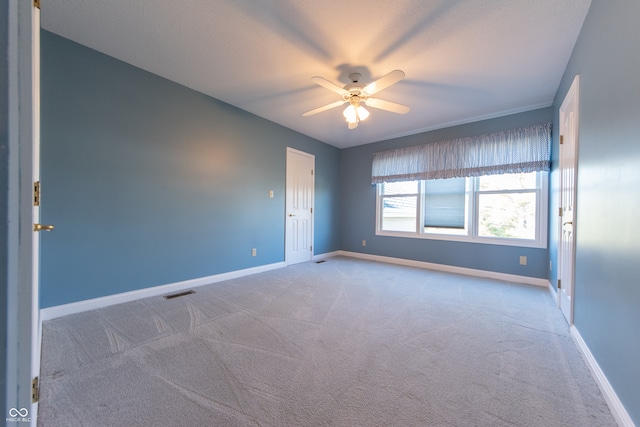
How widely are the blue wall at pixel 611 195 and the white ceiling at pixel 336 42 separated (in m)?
0.50

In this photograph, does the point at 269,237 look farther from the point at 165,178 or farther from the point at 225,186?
the point at 165,178

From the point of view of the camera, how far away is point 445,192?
14.4 feet

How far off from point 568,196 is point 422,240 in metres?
2.36

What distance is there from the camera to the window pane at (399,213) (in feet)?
15.7

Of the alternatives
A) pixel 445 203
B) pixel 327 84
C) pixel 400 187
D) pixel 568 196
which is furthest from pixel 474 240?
pixel 327 84

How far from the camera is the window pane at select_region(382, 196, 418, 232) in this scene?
15.7ft

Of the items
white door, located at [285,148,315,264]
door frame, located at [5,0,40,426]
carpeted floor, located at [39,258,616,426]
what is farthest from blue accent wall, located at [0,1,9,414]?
white door, located at [285,148,315,264]

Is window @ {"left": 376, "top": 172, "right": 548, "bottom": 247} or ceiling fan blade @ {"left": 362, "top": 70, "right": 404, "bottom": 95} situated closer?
ceiling fan blade @ {"left": 362, "top": 70, "right": 404, "bottom": 95}

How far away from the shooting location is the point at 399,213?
195 inches

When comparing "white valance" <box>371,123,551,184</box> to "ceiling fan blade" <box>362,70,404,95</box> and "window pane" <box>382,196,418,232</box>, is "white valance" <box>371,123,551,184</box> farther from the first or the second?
"ceiling fan blade" <box>362,70,404,95</box>

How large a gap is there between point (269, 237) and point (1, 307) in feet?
11.7

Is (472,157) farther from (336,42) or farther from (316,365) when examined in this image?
(316,365)

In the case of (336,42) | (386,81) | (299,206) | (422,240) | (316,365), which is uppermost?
(336,42)

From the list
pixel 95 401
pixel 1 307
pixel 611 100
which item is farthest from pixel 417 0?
pixel 95 401
